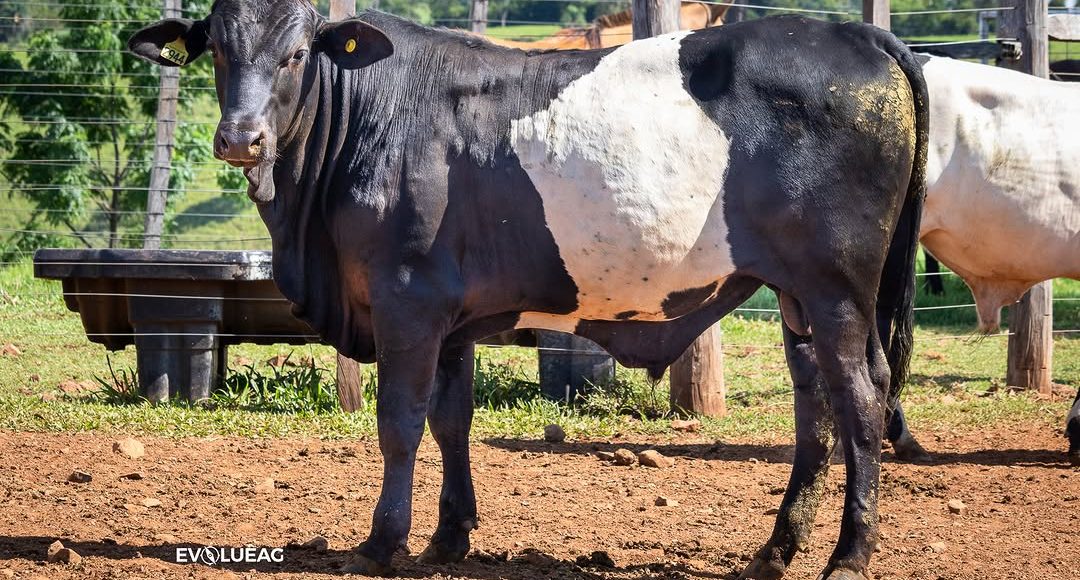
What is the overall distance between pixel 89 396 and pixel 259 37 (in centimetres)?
449

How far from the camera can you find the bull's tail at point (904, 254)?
4652 millimetres

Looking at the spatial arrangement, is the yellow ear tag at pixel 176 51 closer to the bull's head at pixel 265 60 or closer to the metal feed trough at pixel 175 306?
the bull's head at pixel 265 60

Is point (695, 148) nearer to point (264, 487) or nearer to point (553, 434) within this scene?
point (264, 487)

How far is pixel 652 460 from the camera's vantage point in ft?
21.2

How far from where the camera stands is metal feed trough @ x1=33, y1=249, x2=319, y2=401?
299 inches

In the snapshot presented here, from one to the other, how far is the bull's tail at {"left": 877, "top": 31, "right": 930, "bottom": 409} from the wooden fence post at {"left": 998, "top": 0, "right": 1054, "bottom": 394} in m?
3.82

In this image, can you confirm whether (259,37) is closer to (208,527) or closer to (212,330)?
(208,527)

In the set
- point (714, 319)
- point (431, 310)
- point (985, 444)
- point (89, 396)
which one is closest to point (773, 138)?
point (714, 319)

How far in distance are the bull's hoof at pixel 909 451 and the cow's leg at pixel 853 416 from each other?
2.37m

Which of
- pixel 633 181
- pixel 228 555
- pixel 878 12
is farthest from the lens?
pixel 878 12

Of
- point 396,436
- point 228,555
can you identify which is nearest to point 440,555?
point 396,436

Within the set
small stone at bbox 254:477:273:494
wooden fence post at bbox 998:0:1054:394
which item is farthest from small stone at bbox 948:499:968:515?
wooden fence post at bbox 998:0:1054:394

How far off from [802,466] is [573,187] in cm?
145

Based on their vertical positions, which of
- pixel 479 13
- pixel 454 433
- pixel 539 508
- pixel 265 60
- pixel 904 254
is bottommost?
pixel 539 508
